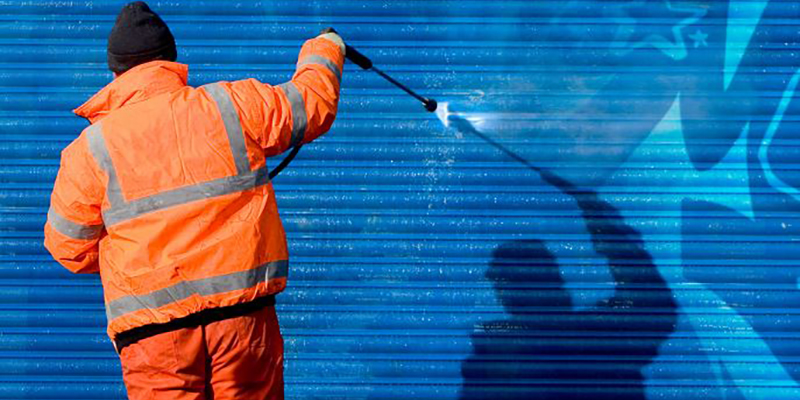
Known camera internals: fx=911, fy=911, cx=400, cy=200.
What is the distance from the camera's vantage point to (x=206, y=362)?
10.3 ft

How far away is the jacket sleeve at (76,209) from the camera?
3.04 meters

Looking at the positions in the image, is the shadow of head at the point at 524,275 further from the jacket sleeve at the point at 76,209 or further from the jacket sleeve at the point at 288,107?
the jacket sleeve at the point at 76,209

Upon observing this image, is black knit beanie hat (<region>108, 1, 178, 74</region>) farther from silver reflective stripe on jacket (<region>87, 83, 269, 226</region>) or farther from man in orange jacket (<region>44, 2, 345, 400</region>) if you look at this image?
silver reflective stripe on jacket (<region>87, 83, 269, 226</region>)

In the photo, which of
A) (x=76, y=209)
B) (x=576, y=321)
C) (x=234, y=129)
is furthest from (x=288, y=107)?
(x=576, y=321)

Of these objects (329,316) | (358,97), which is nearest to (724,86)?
(358,97)

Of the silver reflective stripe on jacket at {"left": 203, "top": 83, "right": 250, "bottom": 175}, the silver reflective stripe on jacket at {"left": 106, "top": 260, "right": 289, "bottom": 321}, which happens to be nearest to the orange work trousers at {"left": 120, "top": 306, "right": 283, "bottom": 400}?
the silver reflective stripe on jacket at {"left": 106, "top": 260, "right": 289, "bottom": 321}

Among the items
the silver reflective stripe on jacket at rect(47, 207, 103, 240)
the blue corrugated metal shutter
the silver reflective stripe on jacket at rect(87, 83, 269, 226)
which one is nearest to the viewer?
the silver reflective stripe on jacket at rect(87, 83, 269, 226)

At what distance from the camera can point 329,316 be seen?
467 cm

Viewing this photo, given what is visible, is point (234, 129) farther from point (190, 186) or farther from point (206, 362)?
point (206, 362)

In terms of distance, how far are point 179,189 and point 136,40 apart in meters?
0.57

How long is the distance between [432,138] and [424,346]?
3.47ft

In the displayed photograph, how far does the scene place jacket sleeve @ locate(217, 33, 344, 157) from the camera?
3.06 m

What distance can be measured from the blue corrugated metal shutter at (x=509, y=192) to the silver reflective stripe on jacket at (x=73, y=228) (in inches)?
62.1

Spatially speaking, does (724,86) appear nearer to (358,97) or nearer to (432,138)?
(432,138)
